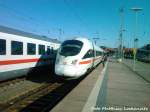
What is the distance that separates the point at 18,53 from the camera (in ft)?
54.5

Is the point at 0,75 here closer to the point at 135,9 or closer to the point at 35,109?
the point at 35,109

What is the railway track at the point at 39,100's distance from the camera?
10.8 metres

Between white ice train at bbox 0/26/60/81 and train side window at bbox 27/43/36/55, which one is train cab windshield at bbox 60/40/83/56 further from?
white ice train at bbox 0/26/60/81

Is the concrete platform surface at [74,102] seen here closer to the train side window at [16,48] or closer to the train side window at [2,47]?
the train side window at [2,47]

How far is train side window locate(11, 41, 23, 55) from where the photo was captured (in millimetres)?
15766

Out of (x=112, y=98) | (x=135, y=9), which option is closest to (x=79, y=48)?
(x=112, y=98)

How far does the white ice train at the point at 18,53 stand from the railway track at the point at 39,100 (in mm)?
1993

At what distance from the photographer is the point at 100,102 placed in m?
10.3

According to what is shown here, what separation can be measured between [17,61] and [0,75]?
2.13 metres

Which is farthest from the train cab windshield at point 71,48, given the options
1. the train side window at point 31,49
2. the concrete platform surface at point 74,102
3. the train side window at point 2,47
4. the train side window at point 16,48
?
the concrete platform surface at point 74,102

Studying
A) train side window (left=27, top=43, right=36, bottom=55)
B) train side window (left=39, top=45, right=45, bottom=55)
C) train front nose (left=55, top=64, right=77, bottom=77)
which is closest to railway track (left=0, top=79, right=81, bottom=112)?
train front nose (left=55, top=64, right=77, bottom=77)

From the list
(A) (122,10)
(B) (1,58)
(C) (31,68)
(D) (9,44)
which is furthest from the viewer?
(A) (122,10)

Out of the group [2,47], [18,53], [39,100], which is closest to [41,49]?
[18,53]

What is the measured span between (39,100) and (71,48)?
20.0ft
